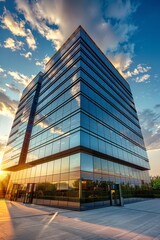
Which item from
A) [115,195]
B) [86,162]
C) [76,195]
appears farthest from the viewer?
[115,195]

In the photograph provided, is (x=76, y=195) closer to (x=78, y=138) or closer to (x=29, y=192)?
(x=78, y=138)

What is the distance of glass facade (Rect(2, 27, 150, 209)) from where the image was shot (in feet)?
65.2

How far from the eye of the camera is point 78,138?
1997cm

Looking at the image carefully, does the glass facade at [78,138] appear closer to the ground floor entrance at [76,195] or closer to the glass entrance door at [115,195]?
the ground floor entrance at [76,195]

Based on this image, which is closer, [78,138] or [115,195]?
[78,138]

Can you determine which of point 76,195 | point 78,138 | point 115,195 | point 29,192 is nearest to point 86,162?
point 78,138

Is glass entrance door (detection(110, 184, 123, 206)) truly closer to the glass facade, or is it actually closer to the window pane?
the glass facade

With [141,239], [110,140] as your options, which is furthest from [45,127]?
[141,239]

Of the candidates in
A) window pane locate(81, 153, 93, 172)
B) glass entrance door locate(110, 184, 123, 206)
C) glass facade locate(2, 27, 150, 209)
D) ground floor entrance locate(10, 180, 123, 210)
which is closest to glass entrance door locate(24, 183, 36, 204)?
ground floor entrance locate(10, 180, 123, 210)

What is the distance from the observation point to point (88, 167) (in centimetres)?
1964

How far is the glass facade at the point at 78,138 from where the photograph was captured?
19.9 metres

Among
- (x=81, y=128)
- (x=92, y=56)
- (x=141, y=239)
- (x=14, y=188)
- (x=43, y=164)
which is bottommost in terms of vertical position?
(x=141, y=239)

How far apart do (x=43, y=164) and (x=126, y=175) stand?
1678cm

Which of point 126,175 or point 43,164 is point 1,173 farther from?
point 126,175
